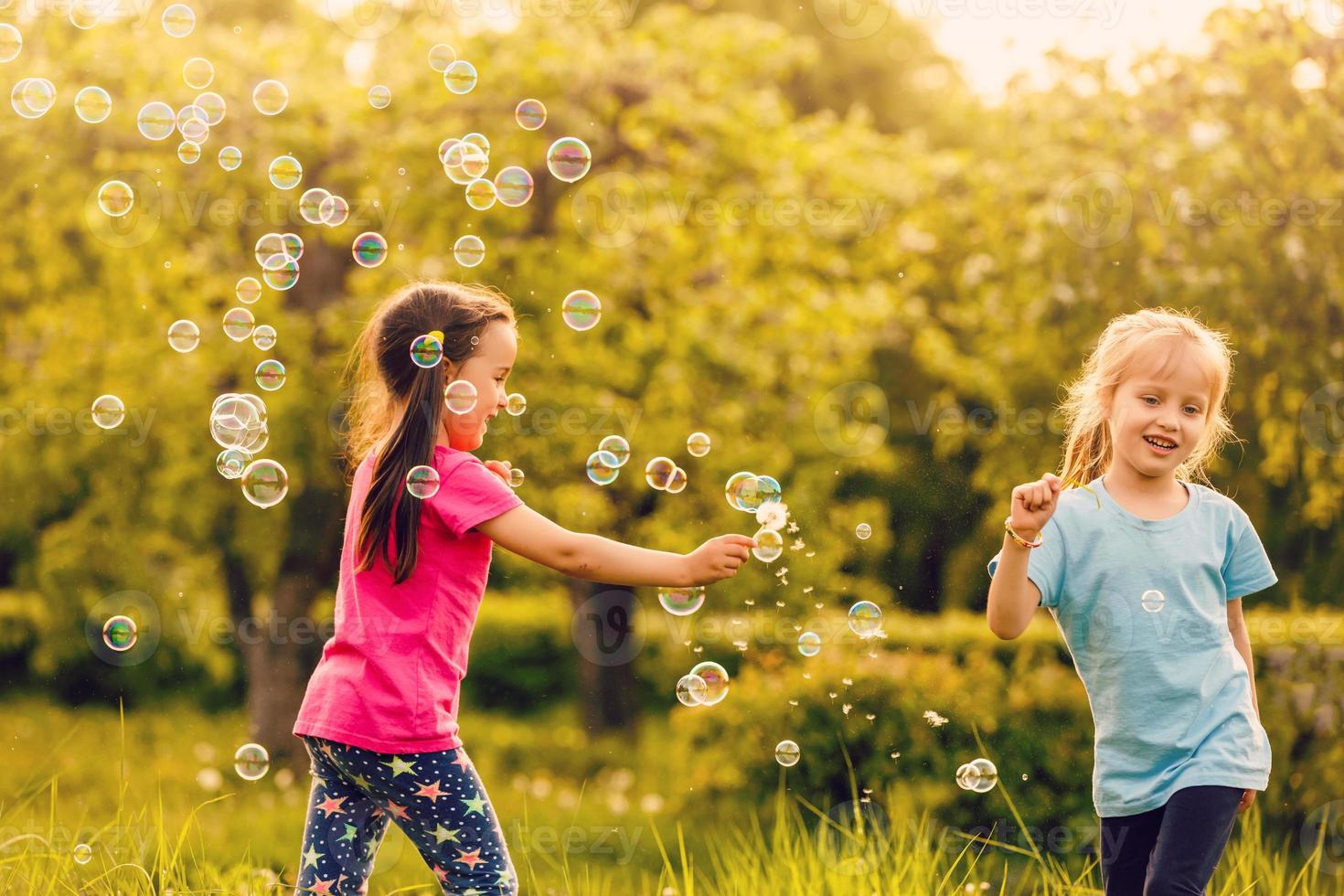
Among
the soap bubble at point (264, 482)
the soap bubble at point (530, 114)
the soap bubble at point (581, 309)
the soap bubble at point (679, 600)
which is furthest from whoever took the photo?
the soap bubble at point (530, 114)

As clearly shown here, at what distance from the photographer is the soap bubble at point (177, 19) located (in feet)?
15.2

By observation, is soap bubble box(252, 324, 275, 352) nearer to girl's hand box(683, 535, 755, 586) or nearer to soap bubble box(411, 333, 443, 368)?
soap bubble box(411, 333, 443, 368)

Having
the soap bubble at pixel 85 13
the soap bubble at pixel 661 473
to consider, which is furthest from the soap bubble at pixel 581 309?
the soap bubble at pixel 85 13

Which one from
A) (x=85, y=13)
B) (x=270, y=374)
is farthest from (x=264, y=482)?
(x=85, y=13)

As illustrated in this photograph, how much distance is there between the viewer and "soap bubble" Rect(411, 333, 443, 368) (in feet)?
9.25

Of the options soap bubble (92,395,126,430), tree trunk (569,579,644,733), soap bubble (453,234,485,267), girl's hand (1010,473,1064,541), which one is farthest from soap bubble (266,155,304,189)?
tree trunk (569,579,644,733)

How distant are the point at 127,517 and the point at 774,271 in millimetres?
3713

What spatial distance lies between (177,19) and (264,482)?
191cm

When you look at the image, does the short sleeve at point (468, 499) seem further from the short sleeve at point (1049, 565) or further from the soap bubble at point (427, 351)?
the short sleeve at point (1049, 565)

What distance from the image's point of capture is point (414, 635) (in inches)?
103

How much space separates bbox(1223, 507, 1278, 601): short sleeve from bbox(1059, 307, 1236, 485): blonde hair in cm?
20

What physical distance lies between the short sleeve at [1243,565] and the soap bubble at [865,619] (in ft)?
2.89

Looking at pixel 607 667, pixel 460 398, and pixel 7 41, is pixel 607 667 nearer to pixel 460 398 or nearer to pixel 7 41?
pixel 7 41

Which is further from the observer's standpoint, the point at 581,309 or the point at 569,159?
the point at 569,159
